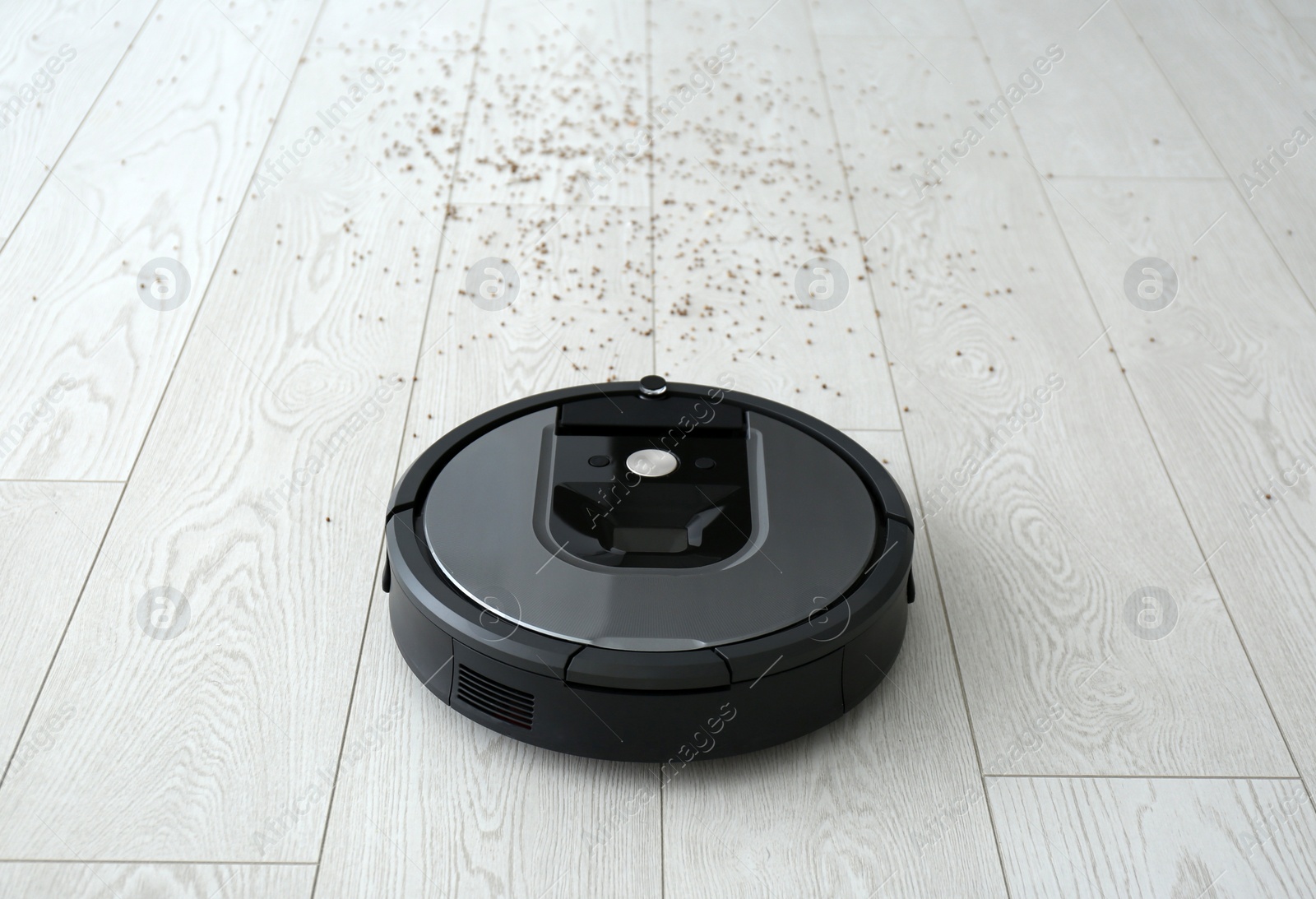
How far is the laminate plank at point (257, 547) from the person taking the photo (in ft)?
3.36

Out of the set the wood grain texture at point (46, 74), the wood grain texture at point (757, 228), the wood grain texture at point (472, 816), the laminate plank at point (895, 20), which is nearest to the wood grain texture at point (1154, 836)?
the wood grain texture at point (472, 816)

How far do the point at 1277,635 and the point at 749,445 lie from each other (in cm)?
64

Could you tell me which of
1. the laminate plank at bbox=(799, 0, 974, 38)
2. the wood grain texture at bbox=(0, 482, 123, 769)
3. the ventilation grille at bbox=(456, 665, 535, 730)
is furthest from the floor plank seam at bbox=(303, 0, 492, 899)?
the laminate plank at bbox=(799, 0, 974, 38)

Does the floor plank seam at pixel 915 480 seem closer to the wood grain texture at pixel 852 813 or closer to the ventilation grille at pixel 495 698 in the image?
the wood grain texture at pixel 852 813

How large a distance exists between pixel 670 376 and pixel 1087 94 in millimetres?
1394

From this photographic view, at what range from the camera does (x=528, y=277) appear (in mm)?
1808

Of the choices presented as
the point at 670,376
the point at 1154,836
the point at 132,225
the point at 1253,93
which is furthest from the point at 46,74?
the point at 1253,93

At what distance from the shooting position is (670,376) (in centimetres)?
160

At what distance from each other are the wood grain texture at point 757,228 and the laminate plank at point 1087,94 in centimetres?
46

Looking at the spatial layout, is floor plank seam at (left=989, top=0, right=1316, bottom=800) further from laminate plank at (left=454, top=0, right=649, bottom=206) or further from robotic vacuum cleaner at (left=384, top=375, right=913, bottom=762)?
laminate plank at (left=454, top=0, right=649, bottom=206)

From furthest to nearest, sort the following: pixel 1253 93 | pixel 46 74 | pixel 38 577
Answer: pixel 1253 93 < pixel 46 74 < pixel 38 577

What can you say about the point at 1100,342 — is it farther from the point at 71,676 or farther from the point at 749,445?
the point at 71,676

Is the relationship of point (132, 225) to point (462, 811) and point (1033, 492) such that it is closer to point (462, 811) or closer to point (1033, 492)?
point (462, 811)

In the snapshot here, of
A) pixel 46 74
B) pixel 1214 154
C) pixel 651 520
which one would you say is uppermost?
pixel 651 520
